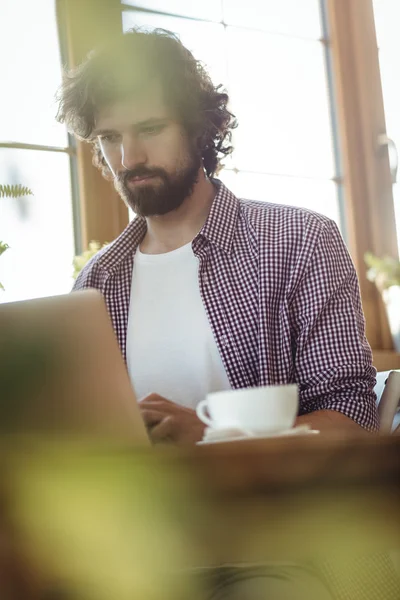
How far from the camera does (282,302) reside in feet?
5.79

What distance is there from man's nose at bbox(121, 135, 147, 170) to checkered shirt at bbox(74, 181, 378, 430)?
8.1 inches

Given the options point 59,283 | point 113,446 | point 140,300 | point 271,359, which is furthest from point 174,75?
point 113,446

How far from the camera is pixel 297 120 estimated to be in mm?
3721

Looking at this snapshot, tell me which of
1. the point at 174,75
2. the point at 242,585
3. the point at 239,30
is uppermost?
the point at 239,30

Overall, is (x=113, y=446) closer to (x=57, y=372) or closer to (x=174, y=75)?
(x=57, y=372)

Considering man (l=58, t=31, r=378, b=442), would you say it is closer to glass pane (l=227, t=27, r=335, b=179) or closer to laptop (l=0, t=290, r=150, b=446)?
laptop (l=0, t=290, r=150, b=446)

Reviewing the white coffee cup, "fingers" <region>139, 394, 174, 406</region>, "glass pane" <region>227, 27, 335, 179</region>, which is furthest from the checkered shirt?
"glass pane" <region>227, 27, 335, 179</region>

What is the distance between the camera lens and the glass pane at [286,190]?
3520 millimetres

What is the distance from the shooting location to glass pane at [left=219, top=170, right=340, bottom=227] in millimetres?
3520

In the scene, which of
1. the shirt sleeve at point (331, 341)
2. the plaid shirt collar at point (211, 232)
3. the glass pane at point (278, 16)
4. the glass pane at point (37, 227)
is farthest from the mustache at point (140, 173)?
the glass pane at point (278, 16)

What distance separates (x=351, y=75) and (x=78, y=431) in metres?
3.32

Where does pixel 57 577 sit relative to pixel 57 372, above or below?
below

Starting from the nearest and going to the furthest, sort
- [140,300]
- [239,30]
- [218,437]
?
[218,437] → [140,300] → [239,30]

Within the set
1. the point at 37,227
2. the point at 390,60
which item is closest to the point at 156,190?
the point at 37,227
